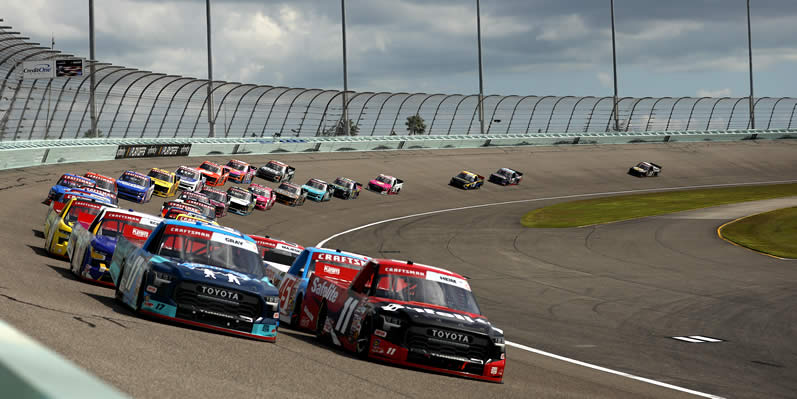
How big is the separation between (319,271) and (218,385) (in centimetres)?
705

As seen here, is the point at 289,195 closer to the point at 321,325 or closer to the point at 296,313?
the point at 296,313

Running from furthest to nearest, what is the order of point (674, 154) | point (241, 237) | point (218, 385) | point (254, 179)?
point (674, 154) → point (254, 179) → point (241, 237) → point (218, 385)

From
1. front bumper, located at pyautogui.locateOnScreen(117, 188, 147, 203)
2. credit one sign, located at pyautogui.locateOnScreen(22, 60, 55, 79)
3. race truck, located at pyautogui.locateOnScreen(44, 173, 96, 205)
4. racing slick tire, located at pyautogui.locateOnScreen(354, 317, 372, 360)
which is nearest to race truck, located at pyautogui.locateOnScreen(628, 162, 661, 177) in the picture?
front bumper, located at pyautogui.locateOnScreen(117, 188, 147, 203)

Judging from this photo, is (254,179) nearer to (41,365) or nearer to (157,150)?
(157,150)

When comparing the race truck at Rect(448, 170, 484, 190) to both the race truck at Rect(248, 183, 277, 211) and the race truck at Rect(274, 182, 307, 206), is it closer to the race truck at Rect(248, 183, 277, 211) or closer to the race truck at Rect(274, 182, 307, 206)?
the race truck at Rect(274, 182, 307, 206)

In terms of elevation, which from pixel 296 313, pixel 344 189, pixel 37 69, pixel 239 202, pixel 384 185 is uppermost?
pixel 37 69

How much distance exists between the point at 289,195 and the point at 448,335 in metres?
34.9

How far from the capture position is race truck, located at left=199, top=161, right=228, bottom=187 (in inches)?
1810

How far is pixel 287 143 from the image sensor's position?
214ft

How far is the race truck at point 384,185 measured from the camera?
54.2 meters

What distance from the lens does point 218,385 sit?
6820 millimetres

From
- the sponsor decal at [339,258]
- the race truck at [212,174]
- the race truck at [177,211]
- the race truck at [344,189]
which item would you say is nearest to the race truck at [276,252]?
the sponsor decal at [339,258]

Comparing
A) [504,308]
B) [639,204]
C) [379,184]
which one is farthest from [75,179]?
[639,204]

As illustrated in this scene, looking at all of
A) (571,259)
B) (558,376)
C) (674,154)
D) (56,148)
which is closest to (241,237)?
(558,376)
